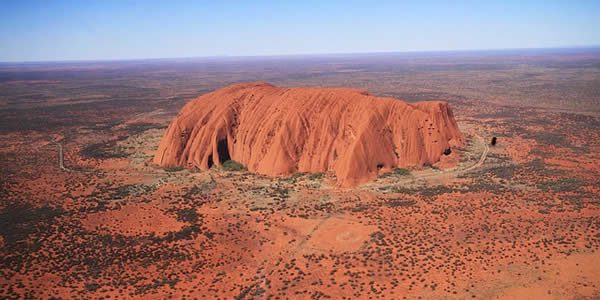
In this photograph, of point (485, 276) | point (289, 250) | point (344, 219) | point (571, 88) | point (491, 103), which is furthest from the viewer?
point (571, 88)

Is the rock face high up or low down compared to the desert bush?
up

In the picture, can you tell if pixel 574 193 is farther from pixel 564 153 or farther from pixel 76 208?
pixel 76 208

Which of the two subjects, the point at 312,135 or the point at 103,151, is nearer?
the point at 312,135

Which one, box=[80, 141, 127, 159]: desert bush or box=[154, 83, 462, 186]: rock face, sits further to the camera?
box=[80, 141, 127, 159]: desert bush

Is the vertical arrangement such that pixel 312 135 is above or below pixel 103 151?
above

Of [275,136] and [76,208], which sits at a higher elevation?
[275,136]

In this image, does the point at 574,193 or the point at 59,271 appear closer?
the point at 59,271

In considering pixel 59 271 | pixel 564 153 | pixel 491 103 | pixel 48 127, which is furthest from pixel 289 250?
pixel 491 103

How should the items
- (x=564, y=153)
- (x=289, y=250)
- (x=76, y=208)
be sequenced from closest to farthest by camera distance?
(x=289, y=250)
(x=76, y=208)
(x=564, y=153)
